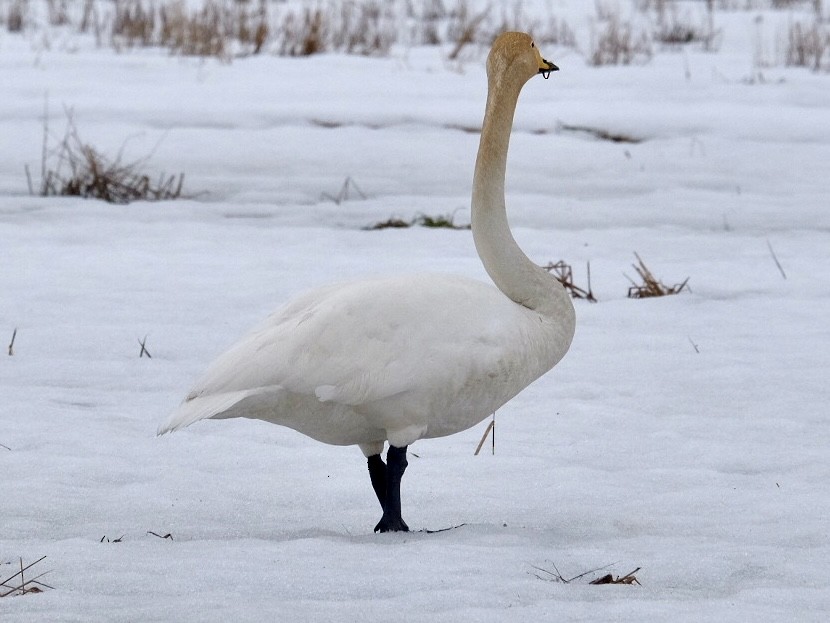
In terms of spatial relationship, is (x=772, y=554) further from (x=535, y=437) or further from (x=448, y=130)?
(x=448, y=130)

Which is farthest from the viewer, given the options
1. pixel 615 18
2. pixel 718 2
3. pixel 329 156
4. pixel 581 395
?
pixel 718 2

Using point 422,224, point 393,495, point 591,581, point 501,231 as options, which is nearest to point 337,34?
point 422,224

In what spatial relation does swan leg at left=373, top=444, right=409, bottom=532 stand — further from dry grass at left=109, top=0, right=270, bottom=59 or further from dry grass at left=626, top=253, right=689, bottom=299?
dry grass at left=109, top=0, right=270, bottom=59

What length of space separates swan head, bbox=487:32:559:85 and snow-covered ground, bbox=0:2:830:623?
1267 mm

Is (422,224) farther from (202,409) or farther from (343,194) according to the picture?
(202,409)

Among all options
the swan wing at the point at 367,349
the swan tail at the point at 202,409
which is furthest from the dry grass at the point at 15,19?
the swan tail at the point at 202,409

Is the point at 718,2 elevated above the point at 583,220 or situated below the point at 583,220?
above

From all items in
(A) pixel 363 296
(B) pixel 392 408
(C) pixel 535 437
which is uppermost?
(A) pixel 363 296

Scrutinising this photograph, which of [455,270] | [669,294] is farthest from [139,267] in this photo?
[669,294]

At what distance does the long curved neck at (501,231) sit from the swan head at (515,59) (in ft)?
0.11

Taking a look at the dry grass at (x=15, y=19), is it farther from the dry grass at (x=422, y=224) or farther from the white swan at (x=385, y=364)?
the white swan at (x=385, y=364)

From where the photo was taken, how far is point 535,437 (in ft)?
15.5

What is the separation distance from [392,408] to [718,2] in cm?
1656

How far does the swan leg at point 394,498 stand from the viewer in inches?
144
